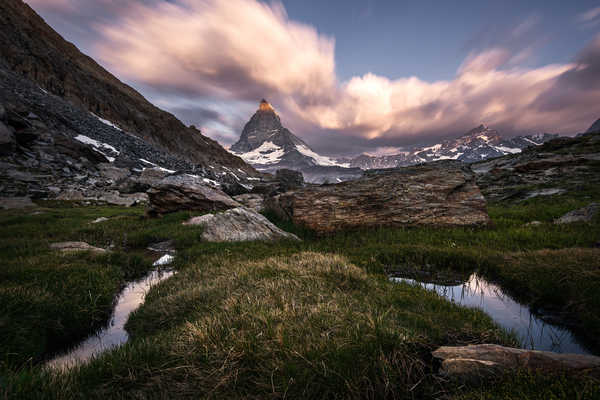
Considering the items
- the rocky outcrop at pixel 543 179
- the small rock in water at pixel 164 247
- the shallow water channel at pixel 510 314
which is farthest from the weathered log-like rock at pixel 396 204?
the rocky outcrop at pixel 543 179

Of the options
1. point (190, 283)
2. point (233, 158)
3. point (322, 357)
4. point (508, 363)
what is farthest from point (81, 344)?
point (233, 158)

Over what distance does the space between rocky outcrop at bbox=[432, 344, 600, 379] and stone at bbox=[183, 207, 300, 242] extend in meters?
7.93

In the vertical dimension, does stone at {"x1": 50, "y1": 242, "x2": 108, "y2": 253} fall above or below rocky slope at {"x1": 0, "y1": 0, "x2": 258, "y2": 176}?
below

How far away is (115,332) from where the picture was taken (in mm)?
4820

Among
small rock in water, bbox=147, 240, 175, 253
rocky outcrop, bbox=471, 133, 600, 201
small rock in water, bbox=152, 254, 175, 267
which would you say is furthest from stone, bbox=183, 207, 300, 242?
rocky outcrop, bbox=471, 133, 600, 201

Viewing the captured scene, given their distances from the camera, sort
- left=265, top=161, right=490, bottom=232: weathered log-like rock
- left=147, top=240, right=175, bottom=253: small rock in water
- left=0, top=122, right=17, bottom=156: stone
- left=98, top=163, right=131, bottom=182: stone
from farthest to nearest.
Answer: left=98, top=163, right=131, bottom=182: stone, left=0, top=122, right=17, bottom=156: stone, left=265, top=161, right=490, bottom=232: weathered log-like rock, left=147, top=240, right=175, bottom=253: small rock in water

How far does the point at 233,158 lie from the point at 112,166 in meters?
162

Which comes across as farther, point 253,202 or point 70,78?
point 70,78

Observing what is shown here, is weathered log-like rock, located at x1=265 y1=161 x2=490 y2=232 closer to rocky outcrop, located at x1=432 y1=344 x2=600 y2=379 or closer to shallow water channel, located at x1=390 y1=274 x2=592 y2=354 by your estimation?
Answer: shallow water channel, located at x1=390 y1=274 x2=592 y2=354

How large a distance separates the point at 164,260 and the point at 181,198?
8.47m

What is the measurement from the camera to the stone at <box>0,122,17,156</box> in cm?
2711

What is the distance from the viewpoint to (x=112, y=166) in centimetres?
4197

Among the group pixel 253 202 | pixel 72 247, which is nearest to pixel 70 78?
pixel 253 202

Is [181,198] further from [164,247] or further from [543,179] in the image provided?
[543,179]
